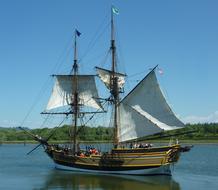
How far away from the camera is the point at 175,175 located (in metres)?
56.9

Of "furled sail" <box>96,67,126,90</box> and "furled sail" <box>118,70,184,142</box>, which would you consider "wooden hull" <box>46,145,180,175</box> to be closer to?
"furled sail" <box>118,70,184,142</box>

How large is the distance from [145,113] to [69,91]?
56.6ft

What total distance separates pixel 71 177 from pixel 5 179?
7.42 meters

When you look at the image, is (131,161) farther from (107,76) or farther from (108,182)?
(107,76)

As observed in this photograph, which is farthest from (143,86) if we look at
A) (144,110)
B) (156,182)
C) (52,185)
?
(52,185)

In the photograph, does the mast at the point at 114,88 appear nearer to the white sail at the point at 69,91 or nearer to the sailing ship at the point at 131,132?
the sailing ship at the point at 131,132

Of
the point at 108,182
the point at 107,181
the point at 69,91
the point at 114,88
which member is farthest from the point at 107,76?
the point at 108,182

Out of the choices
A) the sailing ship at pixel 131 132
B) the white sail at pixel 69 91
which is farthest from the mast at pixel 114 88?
the white sail at pixel 69 91

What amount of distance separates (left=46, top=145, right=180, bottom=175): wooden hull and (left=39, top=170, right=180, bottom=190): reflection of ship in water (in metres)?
1.24

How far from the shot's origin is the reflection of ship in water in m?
47.5

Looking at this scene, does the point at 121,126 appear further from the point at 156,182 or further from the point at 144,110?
the point at 156,182

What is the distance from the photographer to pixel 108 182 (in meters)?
51.3

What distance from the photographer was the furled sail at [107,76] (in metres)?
64.1

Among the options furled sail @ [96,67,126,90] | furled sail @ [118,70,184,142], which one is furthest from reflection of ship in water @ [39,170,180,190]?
furled sail @ [96,67,126,90]
